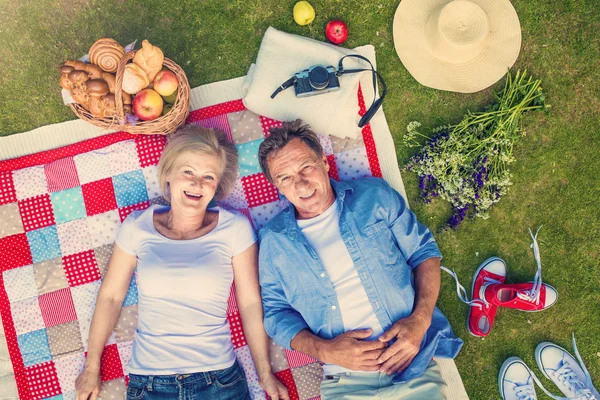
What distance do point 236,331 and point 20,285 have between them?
1.85 m

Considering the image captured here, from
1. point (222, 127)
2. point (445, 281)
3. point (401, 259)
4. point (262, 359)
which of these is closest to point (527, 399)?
point (445, 281)

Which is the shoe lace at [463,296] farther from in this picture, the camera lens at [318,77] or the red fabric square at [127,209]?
the red fabric square at [127,209]

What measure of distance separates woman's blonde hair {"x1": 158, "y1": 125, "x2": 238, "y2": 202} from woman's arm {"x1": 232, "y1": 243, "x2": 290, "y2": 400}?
1.88 ft

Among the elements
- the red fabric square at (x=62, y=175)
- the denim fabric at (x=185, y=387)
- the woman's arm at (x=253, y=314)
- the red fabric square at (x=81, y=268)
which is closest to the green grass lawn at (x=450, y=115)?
the red fabric square at (x=62, y=175)

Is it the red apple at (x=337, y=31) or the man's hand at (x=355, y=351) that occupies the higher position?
the red apple at (x=337, y=31)

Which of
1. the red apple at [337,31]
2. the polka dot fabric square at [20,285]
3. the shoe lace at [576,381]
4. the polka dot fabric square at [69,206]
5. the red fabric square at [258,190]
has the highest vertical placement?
the red apple at [337,31]

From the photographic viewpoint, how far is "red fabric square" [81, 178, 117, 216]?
362 cm

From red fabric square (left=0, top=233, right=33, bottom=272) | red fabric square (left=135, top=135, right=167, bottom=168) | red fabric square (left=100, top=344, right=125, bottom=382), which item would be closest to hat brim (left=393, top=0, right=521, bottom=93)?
red fabric square (left=135, top=135, right=167, bottom=168)

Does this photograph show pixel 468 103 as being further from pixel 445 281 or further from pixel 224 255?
pixel 224 255

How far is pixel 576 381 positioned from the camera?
11.7 feet

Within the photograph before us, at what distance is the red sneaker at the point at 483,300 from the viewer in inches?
139

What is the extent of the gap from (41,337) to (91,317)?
44 cm

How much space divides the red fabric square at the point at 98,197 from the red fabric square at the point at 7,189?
1.98 feet

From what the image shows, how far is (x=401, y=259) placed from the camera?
322cm
